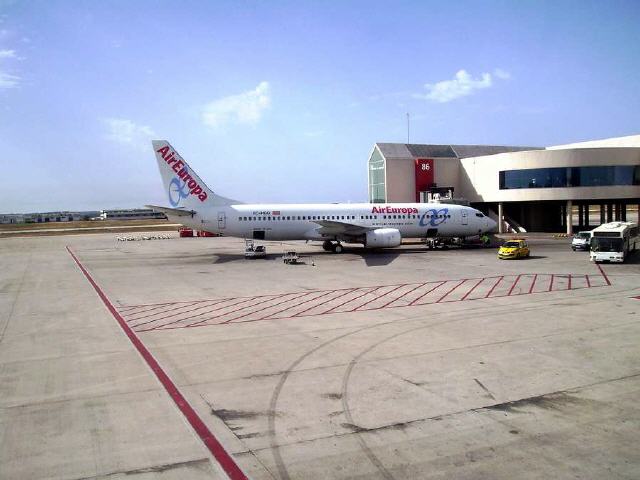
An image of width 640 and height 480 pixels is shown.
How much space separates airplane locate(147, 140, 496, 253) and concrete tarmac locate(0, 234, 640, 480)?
1685 cm

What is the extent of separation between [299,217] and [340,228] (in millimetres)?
3840

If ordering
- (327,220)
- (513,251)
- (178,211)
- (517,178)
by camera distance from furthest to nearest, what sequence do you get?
(517,178) → (327,220) → (178,211) → (513,251)

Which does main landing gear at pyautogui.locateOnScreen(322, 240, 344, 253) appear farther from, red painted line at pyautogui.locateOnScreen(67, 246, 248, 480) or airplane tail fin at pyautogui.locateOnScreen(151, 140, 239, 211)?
red painted line at pyautogui.locateOnScreen(67, 246, 248, 480)

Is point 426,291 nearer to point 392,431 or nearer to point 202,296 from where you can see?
point 202,296

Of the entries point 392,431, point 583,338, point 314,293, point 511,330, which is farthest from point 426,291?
point 392,431

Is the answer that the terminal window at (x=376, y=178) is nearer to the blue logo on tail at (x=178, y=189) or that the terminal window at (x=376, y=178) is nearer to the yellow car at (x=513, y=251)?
the yellow car at (x=513, y=251)

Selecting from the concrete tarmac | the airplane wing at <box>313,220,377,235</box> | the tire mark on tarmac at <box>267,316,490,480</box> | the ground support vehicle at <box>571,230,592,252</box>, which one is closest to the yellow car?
the ground support vehicle at <box>571,230,592,252</box>

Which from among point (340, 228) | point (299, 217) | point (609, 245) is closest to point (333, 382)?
point (609, 245)

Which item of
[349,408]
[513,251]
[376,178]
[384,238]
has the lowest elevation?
[349,408]

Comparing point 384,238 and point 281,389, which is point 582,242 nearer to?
point 384,238

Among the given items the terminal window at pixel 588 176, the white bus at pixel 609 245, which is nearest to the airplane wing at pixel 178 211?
the white bus at pixel 609 245

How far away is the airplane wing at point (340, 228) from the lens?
42219 millimetres

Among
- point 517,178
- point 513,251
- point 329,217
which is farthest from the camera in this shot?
point 517,178

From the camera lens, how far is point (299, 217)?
147 ft
